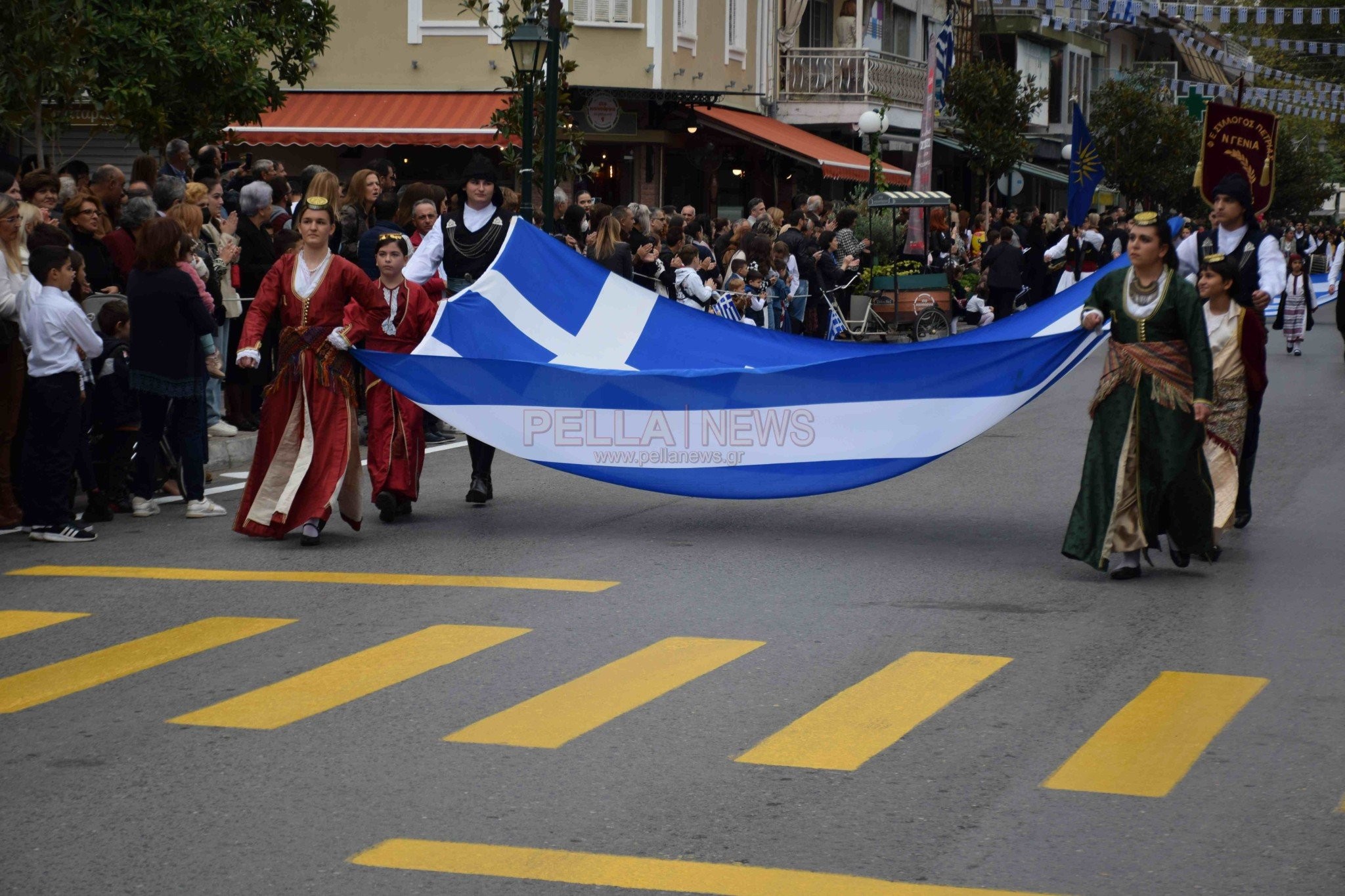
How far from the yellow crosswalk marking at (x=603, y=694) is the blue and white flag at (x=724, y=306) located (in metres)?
10.8

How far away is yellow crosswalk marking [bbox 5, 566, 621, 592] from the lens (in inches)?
354

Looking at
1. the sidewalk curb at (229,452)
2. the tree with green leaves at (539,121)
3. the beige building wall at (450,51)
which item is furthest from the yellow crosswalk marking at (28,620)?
the beige building wall at (450,51)

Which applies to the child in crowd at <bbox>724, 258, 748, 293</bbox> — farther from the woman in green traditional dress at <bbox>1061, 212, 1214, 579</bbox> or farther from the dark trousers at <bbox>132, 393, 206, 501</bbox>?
the woman in green traditional dress at <bbox>1061, 212, 1214, 579</bbox>

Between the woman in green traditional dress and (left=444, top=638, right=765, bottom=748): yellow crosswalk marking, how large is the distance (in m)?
2.26

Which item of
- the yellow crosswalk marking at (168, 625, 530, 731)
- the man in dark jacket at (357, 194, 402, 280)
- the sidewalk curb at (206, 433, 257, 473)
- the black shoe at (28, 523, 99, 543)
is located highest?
the man in dark jacket at (357, 194, 402, 280)

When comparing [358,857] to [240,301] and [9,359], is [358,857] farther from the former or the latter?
[240,301]

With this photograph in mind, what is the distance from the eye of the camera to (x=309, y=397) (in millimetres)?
10227

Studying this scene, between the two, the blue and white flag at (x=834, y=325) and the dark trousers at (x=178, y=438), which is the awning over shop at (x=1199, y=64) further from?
the dark trousers at (x=178, y=438)

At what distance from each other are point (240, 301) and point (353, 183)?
190 centimetres

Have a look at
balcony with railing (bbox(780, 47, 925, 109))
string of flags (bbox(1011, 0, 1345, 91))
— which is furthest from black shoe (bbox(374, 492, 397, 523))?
string of flags (bbox(1011, 0, 1345, 91))

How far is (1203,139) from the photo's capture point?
15.8 metres

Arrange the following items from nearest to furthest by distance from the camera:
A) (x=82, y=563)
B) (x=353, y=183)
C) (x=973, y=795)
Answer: (x=973, y=795), (x=82, y=563), (x=353, y=183)

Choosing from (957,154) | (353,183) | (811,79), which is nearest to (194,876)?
(353,183)

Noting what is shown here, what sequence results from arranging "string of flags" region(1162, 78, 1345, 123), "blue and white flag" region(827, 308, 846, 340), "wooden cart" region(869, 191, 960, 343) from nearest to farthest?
"blue and white flag" region(827, 308, 846, 340), "wooden cart" region(869, 191, 960, 343), "string of flags" region(1162, 78, 1345, 123)
